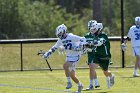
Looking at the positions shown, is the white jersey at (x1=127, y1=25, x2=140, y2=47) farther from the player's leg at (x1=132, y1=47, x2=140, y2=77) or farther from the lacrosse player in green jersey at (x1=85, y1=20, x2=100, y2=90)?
the lacrosse player in green jersey at (x1=85, y1=20, x2=100, y2=90)

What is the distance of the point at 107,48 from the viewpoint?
1911 centimetres

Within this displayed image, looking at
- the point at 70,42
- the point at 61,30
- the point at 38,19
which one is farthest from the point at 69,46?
the point at 38,19

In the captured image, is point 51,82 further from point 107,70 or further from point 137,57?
point 137,57

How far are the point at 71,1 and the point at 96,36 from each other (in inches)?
2028

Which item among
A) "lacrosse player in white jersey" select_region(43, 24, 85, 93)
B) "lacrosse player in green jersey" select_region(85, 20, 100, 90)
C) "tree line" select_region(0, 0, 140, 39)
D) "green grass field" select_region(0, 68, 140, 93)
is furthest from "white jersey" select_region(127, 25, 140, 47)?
"tree line" select_region(0, 0, 140, 39)

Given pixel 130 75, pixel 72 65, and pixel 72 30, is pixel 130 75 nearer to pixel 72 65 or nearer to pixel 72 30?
pixel 72 65

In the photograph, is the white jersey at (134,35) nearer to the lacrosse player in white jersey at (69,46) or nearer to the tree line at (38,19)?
the lacrosse player in white jersey at (69,46)

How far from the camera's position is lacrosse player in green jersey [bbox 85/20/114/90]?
1867 centimetres

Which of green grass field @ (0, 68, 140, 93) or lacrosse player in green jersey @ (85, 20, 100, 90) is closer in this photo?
lacrosse player in green jersey @ (85, 20, 100, 90)

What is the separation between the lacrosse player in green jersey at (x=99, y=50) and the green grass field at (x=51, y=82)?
0.46 m

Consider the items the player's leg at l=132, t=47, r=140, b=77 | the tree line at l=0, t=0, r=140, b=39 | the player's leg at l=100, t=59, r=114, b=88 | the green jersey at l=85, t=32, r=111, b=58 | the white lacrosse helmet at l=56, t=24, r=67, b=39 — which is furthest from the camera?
the tree line at l=0, t=0, r=140, b=39

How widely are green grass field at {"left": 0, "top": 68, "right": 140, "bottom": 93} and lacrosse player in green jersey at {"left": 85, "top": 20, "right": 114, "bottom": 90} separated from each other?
463mm

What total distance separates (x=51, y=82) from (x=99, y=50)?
9.60 ft

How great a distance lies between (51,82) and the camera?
2155cm
